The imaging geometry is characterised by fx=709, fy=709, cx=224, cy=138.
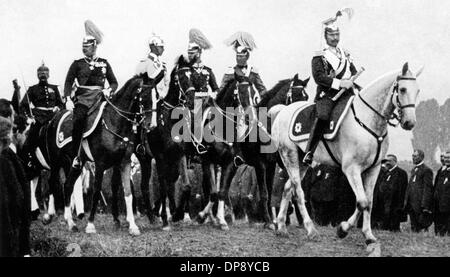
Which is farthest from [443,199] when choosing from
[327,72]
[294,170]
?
[327,72]

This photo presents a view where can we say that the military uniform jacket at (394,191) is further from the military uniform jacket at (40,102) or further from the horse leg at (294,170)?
the military uniform jacket at (40,102)

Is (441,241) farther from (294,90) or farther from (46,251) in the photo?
(46,251)

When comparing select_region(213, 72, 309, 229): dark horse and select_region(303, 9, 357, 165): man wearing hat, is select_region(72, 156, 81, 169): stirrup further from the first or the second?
select_region(303, 9, 357, 165): man wearing hat

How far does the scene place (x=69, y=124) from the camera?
14.2 metres

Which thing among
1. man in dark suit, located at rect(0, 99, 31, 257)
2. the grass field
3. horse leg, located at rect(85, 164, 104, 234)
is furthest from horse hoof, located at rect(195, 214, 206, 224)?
man in dark suit, located at rect(0, 99, 31, 257)

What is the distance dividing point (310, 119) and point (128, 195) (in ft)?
11.6

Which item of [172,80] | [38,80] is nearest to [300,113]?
[172,80]

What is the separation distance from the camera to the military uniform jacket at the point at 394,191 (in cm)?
1513

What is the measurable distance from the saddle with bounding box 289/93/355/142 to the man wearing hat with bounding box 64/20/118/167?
358 centimetres

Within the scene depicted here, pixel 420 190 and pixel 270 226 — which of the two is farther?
pixel 420 190

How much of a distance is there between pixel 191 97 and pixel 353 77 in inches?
117

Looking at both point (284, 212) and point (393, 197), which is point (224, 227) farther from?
point (393, 197)

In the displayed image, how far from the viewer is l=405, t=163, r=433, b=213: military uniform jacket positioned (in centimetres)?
1438

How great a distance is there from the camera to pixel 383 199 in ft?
50.8
